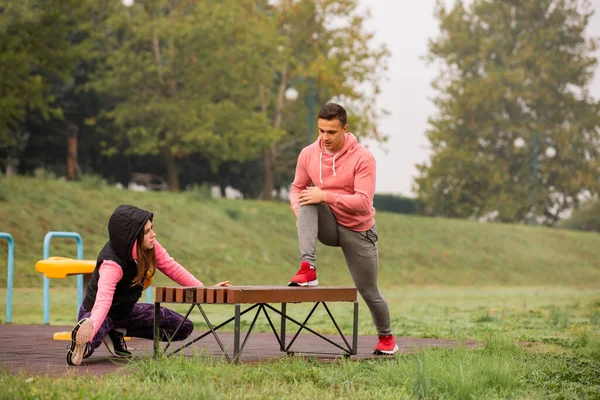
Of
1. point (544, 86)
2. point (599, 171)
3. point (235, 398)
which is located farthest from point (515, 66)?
point (235, 398)

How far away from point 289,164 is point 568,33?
83.5 ft

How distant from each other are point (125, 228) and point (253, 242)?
2269 centimetres

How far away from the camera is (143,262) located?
22.9 feet

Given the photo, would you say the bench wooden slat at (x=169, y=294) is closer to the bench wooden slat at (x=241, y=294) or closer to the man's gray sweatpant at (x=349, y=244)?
the bench wooden slat at (x=241, y=294)

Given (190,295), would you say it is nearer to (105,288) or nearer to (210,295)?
(210,295)

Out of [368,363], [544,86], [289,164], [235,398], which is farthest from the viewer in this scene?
[544,86]

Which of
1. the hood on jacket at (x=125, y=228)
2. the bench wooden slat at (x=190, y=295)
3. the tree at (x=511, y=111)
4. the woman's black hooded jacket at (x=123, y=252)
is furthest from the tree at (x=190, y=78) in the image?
the bench wooden slat at (x=190, y=295)

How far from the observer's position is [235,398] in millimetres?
5199

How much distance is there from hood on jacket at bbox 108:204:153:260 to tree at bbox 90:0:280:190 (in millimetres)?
28417

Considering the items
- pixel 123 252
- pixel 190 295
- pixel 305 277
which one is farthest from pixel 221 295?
pixel 123 252

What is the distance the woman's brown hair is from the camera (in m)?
6.95

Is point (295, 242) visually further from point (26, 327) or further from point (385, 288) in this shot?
point (26, 327)

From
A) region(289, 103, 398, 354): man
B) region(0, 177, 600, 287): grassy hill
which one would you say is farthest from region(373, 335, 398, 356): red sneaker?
region(0, 177, 600, 287): grassy hill

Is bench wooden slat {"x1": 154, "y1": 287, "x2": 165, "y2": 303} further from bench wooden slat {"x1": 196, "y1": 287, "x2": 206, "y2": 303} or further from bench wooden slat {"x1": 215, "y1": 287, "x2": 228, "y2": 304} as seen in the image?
bench wooden slat {"x1": 215, "y1": 287, "x2": 228, "y2": 304}
